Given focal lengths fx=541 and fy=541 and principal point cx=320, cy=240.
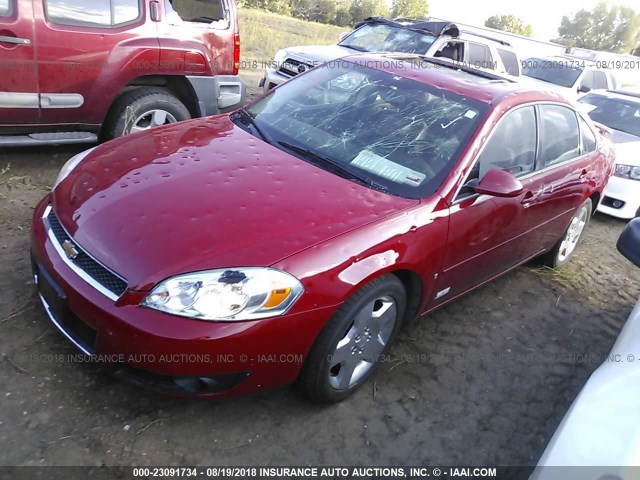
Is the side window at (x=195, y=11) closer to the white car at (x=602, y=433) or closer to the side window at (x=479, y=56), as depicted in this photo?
the white car at (x=602, y=433)

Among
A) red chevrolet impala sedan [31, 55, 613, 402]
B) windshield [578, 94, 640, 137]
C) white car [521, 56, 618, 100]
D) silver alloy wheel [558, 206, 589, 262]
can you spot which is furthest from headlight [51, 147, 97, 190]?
white car [521, 56, 618, 100]

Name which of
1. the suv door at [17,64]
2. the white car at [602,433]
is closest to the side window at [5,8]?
the suv door at [17,64]

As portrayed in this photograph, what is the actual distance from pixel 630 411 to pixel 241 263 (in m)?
1.50

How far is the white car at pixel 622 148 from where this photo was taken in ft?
21.2

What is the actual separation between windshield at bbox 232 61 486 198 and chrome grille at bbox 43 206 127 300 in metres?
1.30

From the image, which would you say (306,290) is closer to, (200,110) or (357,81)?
(357,81)

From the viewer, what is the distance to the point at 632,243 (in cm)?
238

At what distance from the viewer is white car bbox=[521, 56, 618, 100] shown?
1162 centimetres

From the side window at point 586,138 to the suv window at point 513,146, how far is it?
98 centimetres

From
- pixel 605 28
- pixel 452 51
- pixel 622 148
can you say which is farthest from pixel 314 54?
pixel 605 28

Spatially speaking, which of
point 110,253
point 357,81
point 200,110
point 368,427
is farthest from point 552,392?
A: point 200,110

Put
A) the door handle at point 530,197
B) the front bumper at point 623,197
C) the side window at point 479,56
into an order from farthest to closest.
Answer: the side window at point 479,56 → the front bumper at point 623,197 → the door handle at point 530,197

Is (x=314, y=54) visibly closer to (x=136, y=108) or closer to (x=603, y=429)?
(x=136, y=108)

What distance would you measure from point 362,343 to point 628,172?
530 centimetres
